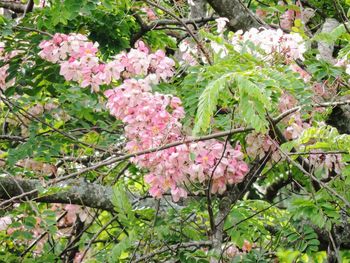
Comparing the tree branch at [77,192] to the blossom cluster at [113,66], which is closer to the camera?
the blossom cluster at [113,66]

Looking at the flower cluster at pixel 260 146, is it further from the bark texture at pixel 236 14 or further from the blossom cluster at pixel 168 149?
the bark texture at pixel 236 14

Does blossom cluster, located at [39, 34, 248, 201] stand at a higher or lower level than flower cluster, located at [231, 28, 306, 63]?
lower

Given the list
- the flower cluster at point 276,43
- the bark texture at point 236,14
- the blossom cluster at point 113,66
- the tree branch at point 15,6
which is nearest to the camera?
the flower cluster at point 276,43

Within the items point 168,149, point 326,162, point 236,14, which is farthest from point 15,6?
point 326,162

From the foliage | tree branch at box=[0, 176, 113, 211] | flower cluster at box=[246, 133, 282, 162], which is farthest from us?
tree branch at box=[0, 176, 113, 211]

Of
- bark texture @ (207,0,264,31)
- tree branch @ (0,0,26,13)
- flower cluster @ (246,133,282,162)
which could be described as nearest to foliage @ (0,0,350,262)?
flower cluster @ (246,133,282,162)

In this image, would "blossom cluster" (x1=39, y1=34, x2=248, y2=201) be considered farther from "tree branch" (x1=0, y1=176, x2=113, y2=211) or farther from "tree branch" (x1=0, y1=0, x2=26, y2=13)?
"tree branch" (x1=0, y1=0, x2=26, y2=13)

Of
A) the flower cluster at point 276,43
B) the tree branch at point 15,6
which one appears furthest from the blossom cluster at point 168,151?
the tree branch at point 15,6

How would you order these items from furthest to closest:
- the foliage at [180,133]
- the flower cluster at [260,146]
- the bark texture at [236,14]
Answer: the bark texture at [236,14]
the flower cluster at [260,146]
the foliage at [180,133]

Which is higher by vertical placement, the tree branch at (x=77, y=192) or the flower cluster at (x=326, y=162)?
the flower cluster at (x=326, y=162)

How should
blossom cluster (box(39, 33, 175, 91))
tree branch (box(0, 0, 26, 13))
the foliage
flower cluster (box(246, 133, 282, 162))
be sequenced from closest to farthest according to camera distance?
the foliage
flower cluster (box(246, 133, 282, 162))
blossom cluster (box(39, 33, 175, 91))
tree branch (box(0, 0, 26, 13))

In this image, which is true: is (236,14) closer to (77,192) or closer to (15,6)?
(77,192)

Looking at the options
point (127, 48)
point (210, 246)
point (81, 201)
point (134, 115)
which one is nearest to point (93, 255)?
point (81, 201)

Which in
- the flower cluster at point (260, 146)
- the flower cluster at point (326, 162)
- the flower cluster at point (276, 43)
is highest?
the flower cluster at point (276, 43)
